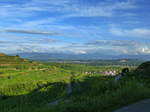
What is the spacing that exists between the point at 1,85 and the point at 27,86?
41.5ft

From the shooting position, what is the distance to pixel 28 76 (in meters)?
110

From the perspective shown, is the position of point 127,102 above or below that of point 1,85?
above

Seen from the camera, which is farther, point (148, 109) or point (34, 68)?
point (34, 68)

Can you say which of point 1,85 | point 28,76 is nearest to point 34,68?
point 28,76

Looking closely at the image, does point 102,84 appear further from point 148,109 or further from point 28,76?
point 28,76

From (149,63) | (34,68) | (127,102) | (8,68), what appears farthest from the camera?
(34,68)

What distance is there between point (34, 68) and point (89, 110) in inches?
5102

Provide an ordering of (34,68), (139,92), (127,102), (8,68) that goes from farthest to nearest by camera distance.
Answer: (34,68) → (8,68) → (139,92) → (127,102)

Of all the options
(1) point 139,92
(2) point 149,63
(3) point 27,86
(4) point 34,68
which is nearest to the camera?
(1) point 139,92

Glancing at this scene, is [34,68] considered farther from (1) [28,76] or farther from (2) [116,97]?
(2) [116,97]

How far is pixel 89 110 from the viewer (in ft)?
26.6

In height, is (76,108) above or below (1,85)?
above

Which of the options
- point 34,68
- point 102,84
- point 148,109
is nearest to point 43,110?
point 148,109

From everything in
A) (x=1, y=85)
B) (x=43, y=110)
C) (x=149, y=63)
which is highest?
(x=149, y=63)
